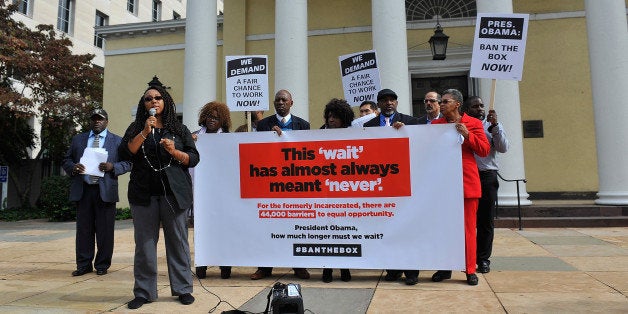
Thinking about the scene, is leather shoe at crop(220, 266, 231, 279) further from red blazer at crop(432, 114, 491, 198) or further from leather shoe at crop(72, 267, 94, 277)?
red blazer at crop(432, 114, 491, 198)

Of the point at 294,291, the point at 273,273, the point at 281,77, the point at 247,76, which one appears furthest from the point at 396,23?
the point at 294,291

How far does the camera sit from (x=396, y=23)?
33.9 feet

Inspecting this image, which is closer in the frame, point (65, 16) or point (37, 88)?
point (37, 88)

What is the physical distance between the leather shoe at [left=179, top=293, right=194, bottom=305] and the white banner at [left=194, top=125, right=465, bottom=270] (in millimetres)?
937

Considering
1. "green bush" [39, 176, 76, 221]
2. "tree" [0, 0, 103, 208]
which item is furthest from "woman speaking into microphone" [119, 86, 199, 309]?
"tree" [0, 0, 103, 208]

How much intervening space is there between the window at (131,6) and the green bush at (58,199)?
28.2m

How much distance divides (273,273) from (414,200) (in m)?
1.95

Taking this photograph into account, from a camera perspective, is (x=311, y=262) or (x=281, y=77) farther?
(x=281, y=77)

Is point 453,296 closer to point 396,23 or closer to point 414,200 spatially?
point 414,200

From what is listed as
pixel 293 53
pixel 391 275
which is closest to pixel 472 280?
pixel 391 275

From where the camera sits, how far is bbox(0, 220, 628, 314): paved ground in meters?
3.75

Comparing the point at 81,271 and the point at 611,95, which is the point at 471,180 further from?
the point at 611,95

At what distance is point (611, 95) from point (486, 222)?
674cm

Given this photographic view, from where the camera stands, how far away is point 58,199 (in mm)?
13742
